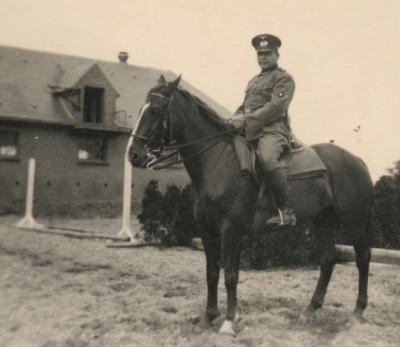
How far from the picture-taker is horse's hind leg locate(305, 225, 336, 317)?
622 centimetres

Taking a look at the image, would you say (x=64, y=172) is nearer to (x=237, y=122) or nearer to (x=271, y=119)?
(x=237, y=122)

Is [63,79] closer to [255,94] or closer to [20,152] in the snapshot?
[20,152]

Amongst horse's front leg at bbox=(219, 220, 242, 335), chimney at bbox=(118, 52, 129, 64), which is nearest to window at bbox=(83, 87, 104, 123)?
chimney at bbox=(118, 52, 129, 64)

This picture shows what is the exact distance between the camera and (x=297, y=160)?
5.97 meters

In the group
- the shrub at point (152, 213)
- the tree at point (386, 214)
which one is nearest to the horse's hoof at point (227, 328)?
the tree at point (386, 214)

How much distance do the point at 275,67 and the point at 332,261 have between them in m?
2.59

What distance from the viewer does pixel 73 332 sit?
5.09 m

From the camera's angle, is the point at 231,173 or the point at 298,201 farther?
the point at 298,201

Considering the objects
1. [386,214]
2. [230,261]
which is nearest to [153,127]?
[230,261]

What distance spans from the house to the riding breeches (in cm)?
1938

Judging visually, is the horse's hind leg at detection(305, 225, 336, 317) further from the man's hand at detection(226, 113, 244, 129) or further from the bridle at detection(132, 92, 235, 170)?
the bridle at detection(132, 92, 235, 170)

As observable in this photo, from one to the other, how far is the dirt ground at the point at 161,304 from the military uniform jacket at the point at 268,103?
2.21 m

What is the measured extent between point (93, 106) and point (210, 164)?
21.6m

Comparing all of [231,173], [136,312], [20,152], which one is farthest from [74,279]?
[20,152]
